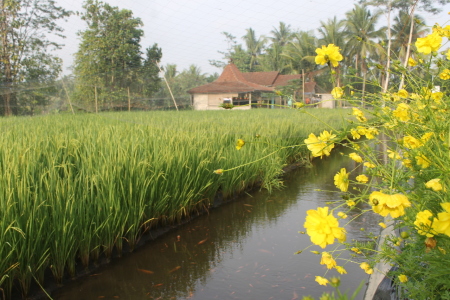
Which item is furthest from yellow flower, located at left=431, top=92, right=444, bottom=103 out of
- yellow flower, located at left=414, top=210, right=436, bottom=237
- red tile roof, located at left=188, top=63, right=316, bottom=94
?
red tile roof, located at left=188, top=63, right=316, bottom=94

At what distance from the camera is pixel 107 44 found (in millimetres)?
8391

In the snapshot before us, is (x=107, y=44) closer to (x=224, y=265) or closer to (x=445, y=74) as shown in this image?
(x=224, y=265)

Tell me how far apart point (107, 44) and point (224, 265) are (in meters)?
7.02

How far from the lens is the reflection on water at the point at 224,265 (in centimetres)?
223

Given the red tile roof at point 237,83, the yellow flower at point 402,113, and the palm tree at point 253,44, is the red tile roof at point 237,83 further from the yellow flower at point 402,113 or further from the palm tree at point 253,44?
the palm tree at point 253,44

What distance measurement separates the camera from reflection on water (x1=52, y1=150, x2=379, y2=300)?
87.7 inches

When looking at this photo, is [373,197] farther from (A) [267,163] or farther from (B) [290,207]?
(A) [267,163]

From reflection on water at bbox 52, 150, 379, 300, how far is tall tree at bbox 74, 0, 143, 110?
185 inches

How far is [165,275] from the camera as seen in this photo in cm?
243

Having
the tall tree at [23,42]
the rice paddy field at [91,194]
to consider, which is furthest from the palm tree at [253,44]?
the rice paddy field at [91,194]

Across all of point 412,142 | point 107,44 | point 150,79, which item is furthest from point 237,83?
point 412,142

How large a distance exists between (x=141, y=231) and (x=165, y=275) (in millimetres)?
600

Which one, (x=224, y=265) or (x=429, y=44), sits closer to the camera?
(x=429, y=44)

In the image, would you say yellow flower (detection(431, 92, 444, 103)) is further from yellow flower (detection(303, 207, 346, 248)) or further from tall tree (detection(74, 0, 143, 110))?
tall tree (detection(74, 0, 143, 110))
